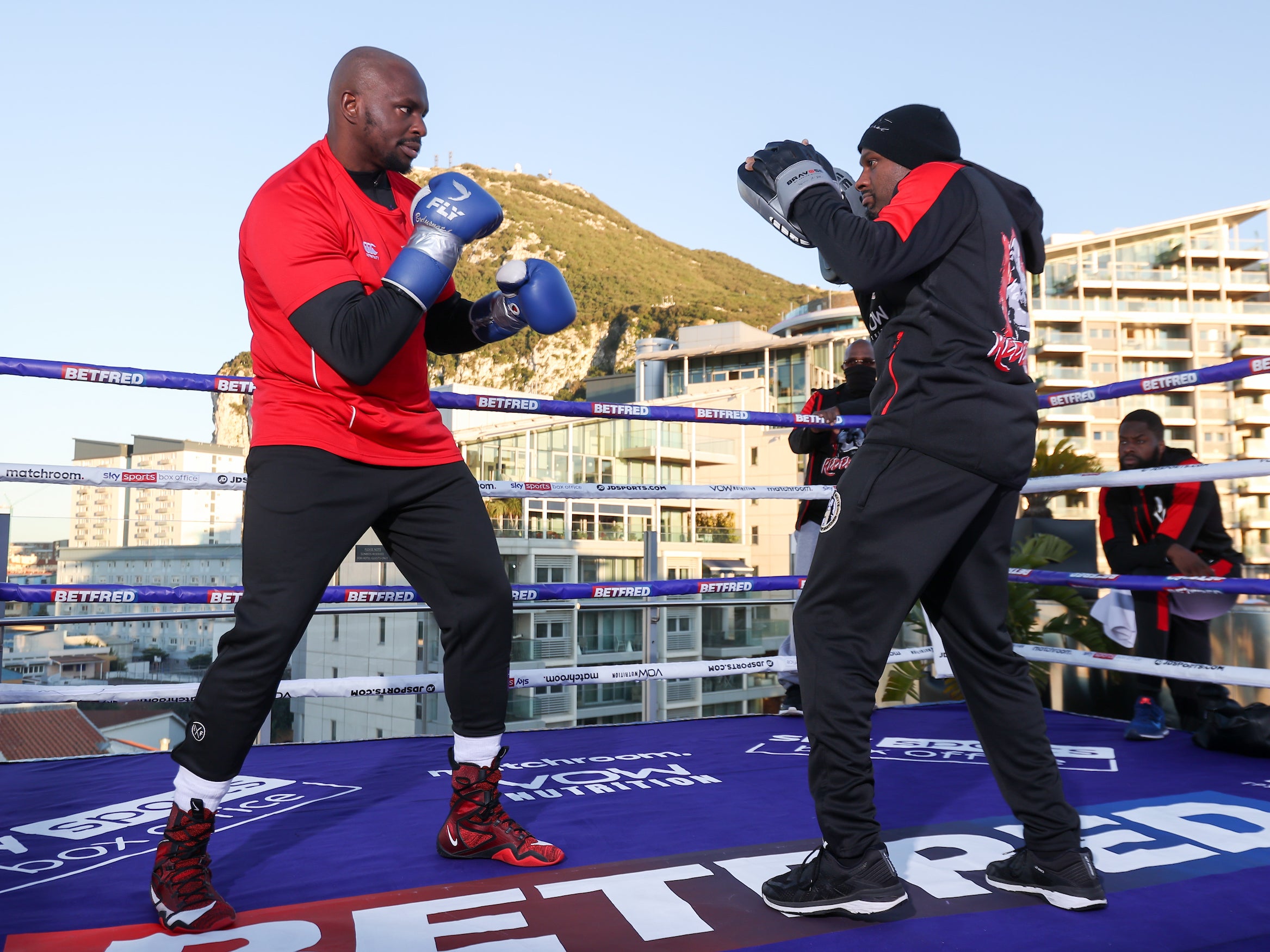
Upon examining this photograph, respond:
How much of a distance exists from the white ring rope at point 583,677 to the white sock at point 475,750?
0.57 feet

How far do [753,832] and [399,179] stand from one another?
152 cm

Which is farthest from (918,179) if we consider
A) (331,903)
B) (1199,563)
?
(1199,563)

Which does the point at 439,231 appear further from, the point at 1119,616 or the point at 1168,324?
the point at 1168,324

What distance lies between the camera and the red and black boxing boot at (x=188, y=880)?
1.36m

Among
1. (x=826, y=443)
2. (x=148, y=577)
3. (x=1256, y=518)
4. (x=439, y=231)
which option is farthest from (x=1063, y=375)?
(x=439, y=231)

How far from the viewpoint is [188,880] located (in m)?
1.39

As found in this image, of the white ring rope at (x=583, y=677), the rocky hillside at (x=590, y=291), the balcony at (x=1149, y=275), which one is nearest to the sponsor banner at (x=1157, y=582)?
the white ring rope at (x=583, y=677)

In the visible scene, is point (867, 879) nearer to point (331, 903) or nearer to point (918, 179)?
point (331, 903)

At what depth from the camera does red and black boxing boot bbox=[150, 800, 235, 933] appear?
1.36 meters

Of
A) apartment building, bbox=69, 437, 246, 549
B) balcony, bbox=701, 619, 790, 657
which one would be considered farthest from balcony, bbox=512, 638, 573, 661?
apartment building, bbox=69, 437, 246, 549

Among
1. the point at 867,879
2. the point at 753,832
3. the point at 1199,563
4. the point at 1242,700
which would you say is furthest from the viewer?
the point at 1242,700

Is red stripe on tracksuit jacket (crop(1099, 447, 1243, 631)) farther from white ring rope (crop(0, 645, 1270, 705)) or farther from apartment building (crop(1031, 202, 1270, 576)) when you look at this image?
apartment building (crop(1031, 202, 1270, 576))

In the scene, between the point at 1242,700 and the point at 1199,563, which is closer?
the point at 1199,563

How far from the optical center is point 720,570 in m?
24.8
